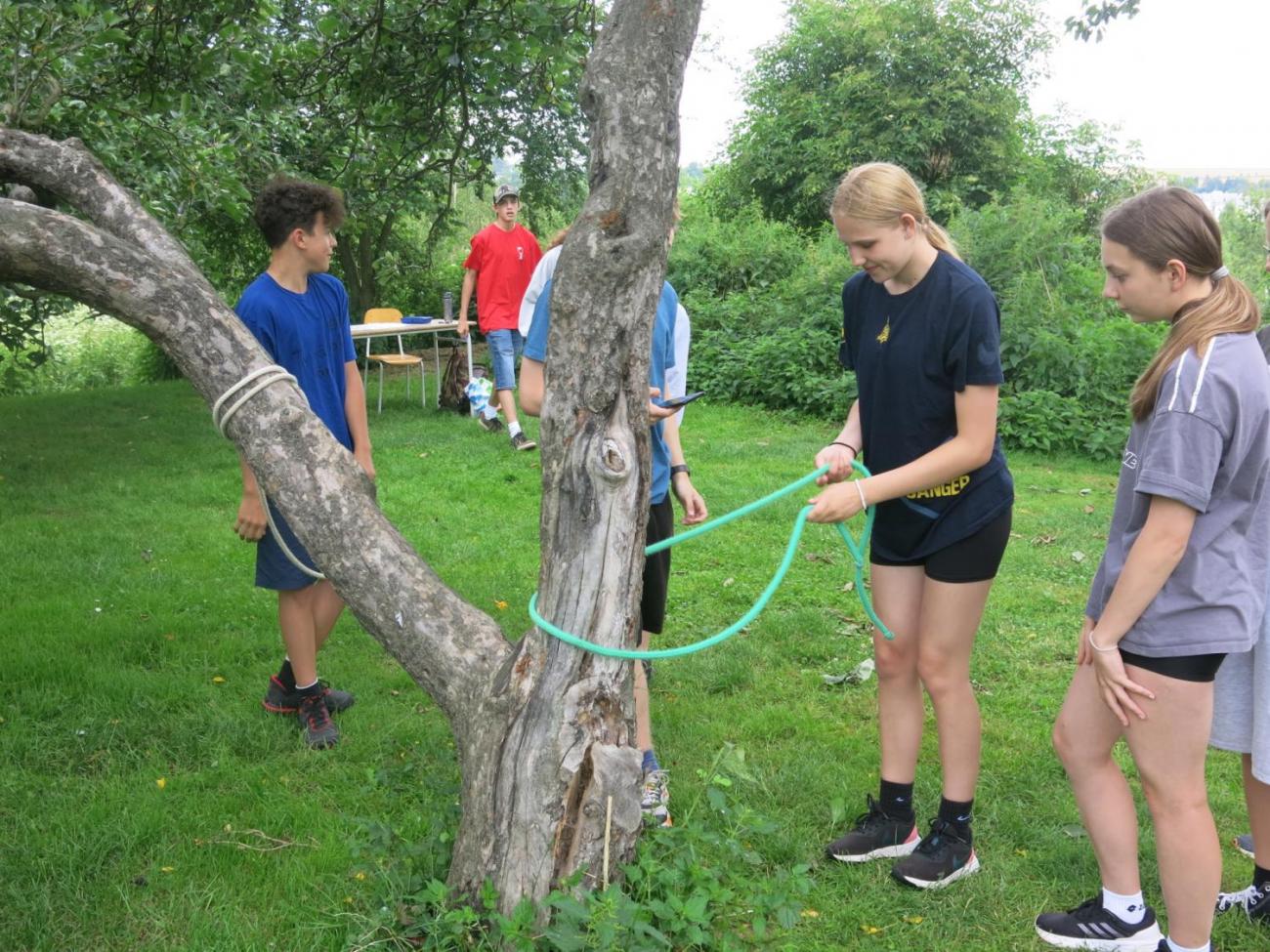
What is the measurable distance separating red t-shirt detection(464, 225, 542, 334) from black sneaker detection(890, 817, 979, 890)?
7.04 meters

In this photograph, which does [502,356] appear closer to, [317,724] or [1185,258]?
[317,724]

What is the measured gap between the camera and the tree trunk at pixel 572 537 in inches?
96.3

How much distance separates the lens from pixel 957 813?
122 inches

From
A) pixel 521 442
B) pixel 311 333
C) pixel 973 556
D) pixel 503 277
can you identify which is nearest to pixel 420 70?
pixel 311 333

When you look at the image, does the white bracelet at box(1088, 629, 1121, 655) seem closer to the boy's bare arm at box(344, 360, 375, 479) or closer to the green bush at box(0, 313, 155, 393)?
the boy's bare arm at box(344, 360, 375, 479)

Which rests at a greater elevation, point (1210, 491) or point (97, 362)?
point (1210, 491)

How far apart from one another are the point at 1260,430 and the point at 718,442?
23.0 feet

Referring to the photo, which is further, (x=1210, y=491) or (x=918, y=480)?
(x=918, y=480)

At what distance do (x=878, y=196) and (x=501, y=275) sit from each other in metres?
7.11

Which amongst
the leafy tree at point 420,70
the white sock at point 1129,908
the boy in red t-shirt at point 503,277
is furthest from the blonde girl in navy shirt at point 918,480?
the boy in red t-shirt at point 503,277

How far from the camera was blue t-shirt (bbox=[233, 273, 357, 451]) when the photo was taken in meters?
3.66

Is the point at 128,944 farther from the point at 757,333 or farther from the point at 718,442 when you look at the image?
the point at 757,333

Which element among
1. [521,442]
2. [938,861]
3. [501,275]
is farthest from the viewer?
[501,275]

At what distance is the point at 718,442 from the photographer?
9336 mm
